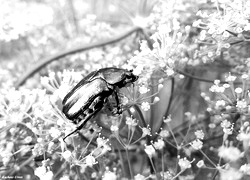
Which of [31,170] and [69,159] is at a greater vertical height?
[69,159]

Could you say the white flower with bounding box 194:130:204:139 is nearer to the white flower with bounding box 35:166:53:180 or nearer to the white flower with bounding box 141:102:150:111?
the white flower with bounding box 141:102:150:111

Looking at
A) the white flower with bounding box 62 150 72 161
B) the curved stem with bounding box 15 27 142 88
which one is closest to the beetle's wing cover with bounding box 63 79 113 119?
the white flower with bounding box 62 150 72 161

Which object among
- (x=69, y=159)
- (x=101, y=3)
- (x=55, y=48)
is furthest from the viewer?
(x=101, y=3)

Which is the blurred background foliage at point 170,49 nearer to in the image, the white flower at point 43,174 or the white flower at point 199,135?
the white flower at point 199,135

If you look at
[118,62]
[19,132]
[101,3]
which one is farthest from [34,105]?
[101,3]

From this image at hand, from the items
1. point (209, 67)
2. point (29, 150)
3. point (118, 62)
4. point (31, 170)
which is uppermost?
point (118, 62)

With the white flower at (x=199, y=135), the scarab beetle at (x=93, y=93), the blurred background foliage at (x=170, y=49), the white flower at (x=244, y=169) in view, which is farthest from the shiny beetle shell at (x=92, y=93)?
the white flower at (x=244, y=169)

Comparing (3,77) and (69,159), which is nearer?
(69,159)

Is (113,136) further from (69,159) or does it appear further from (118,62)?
(118,62)
